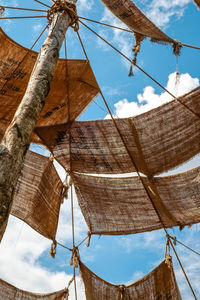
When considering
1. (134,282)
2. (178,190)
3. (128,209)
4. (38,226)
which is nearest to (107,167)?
(128,209)

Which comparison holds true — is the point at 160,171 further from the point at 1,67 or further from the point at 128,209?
the point at 1,67

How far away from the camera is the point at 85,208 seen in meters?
7.20

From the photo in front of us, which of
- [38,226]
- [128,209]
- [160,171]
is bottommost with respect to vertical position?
[38,226]

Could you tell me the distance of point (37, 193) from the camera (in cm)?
690

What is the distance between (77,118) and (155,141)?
199 centimetres

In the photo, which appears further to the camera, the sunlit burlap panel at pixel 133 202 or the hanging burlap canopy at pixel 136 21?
the sunlit burlap panel at pixel 133 202

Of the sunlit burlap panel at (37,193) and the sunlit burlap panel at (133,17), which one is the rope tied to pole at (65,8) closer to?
the sunlit burlap panel at (133,17)

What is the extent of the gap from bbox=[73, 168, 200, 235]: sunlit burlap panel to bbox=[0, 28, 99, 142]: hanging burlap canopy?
178cm

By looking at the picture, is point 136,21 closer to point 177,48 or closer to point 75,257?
point 177,48

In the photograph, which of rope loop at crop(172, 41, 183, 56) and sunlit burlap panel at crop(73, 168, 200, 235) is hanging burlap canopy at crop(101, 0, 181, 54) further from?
sunlit burlap panel at crop(73, 168, 200, 235)

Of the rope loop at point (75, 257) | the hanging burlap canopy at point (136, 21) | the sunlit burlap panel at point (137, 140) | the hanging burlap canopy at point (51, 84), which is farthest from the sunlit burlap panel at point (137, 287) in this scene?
the hanging burlap canopy at point (136, 21)

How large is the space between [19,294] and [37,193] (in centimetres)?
268

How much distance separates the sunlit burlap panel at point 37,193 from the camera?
22.7 ft

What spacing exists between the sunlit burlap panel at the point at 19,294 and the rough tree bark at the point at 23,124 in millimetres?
5506
